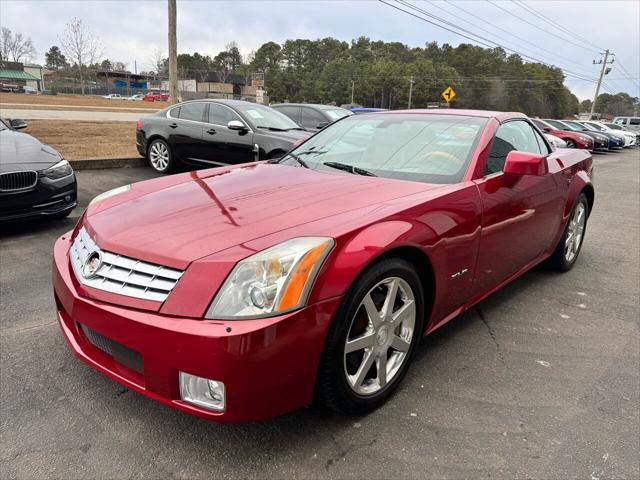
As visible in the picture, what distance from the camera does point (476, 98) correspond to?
84125mm

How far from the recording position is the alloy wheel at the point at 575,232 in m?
4.26

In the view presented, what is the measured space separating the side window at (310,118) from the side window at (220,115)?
130 inches

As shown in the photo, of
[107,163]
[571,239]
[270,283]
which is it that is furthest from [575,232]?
[107,163]

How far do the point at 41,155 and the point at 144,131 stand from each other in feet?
12.3

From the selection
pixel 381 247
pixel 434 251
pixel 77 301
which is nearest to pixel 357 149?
pixel 434 251

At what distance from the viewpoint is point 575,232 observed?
4.40 meters

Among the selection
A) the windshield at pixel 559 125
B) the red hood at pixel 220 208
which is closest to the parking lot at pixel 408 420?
the red hood at pixel 220 208

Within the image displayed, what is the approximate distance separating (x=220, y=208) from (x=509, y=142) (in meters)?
2.16

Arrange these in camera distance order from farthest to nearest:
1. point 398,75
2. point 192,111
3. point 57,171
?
point 398,75 < point 192,111 < point 57,171

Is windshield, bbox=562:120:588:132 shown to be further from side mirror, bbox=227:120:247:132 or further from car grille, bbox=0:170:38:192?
car grille, bbox=0:170:38:192

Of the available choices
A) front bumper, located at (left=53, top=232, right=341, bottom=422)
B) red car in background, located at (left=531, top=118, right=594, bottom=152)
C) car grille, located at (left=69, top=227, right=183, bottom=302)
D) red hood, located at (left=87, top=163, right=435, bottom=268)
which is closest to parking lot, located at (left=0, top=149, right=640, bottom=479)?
front bumper, located at (left=53, top=232, right=341, bottom=422)

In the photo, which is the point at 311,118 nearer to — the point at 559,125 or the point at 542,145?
the point at 542,145

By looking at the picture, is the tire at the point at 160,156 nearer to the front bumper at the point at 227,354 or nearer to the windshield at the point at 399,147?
the windshield at the point at 399,147

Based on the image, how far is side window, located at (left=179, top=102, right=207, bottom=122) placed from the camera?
8.19 meters
